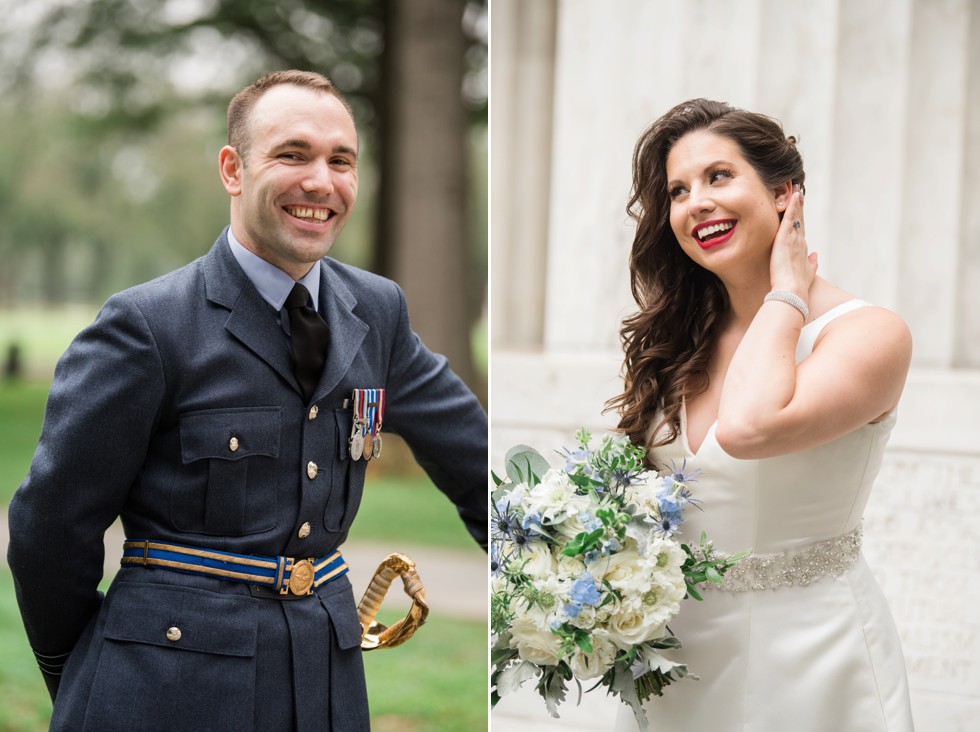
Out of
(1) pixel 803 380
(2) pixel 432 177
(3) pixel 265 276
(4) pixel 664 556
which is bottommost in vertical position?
(4) pixel 664 556

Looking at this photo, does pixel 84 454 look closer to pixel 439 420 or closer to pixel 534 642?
pixel 439 420

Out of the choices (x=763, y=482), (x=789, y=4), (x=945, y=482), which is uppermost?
(x=789, y=4)

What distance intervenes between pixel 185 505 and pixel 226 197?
1846 cm

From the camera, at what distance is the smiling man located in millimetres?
2271

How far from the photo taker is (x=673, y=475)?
8.31 ft

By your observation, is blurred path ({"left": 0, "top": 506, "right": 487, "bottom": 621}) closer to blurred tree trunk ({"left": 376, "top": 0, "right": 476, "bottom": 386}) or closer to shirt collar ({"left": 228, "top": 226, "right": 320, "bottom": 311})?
blurred tree trunk ({"left": 376, "top": 0, "right": 476, "bottom": 386})

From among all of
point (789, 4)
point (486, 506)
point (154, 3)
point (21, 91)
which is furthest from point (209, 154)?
point (486, 506)

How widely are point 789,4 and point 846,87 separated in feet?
1.38

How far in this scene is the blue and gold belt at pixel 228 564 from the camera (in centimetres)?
231

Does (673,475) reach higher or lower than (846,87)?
lower

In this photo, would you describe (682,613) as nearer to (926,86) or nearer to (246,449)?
(246,449)

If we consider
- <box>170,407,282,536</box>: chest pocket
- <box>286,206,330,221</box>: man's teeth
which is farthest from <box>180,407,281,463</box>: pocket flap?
<box>286,206,330,221</box>: man's teeth

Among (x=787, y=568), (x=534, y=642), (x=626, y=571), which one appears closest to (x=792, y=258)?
(x=787, y=568)

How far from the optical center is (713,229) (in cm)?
261
